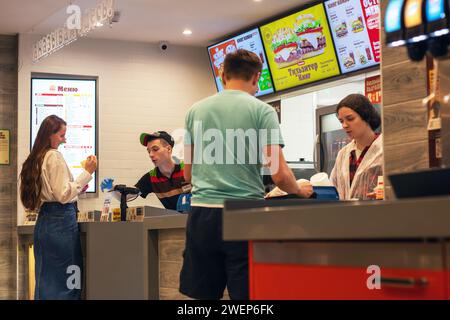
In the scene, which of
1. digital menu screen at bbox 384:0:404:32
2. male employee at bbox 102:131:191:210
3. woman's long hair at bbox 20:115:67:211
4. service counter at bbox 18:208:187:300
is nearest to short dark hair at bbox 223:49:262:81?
digital menu screen at bbox 384:0:404:32

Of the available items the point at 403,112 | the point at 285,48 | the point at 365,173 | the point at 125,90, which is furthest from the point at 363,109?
the point at 125,90

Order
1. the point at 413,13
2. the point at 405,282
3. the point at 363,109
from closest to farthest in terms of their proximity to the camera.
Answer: the point at 405,282 → the point at 413,13 → the point at 363,109

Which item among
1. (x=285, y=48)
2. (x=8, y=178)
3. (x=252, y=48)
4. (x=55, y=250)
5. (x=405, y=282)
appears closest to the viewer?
(x=405, y=282)

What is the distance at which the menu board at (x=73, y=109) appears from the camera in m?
8.44

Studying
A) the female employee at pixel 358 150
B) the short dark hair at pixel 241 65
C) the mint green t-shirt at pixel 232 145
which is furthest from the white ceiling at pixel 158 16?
the mint green t-shirt at pixel 232 145

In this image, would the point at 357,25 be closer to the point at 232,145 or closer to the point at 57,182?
the point at 57,182

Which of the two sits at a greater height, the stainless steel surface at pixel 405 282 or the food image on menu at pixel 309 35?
the food image on menu at pixel 309 35


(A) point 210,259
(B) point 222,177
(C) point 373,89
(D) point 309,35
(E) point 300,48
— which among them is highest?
(D) point 309,35

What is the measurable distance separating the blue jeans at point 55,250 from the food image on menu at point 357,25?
123 inches

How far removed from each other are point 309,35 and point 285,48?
0.39m

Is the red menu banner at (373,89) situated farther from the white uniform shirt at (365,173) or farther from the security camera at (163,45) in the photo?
the security camera at (163,45)

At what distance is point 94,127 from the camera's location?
8.59 metres

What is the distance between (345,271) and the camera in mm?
1665

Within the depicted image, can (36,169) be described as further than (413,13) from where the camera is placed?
Yes
